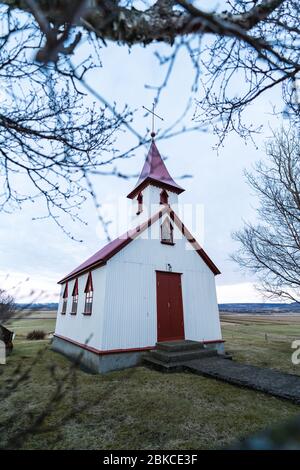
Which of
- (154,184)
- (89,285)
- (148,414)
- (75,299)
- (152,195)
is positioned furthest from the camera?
(75,299)

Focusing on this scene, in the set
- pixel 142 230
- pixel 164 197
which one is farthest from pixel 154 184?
pixel 142 230

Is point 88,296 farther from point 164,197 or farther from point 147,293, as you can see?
point 164,197

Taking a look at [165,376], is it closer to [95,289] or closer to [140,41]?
[95,289]

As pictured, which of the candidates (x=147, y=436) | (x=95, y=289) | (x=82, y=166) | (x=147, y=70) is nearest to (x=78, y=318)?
(x=95, y=289)

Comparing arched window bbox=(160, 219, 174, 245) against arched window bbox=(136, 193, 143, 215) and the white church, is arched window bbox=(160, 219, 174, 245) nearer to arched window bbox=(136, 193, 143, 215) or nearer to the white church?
the white church

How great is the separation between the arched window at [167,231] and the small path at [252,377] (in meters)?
5.19

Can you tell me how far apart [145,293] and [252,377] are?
4814 mm

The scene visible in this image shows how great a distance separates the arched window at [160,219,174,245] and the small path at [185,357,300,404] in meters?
5.19

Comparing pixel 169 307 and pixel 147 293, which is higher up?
pixel 147 293

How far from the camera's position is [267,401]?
539cm

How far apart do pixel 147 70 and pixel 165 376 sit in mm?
7915

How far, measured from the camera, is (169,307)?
10.8 meters

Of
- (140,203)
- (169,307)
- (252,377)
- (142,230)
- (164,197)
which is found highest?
(164,197)
